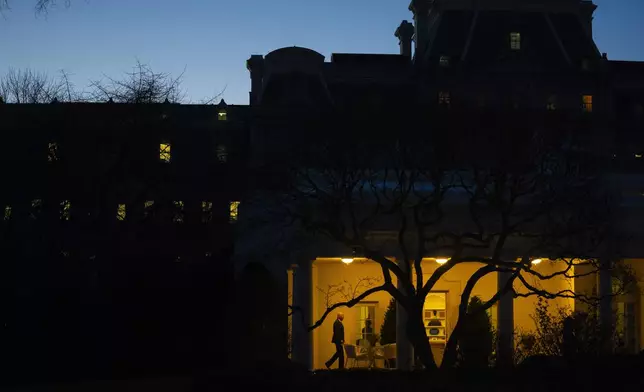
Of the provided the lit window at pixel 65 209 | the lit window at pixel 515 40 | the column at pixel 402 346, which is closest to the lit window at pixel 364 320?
the column at pixel 402 346

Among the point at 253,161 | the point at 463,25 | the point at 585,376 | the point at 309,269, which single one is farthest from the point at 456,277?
the point at 463,25

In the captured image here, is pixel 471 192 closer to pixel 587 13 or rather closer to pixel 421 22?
pixel 421 22

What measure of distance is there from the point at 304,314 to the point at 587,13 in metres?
40.3

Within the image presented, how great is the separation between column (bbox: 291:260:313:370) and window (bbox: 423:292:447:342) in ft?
18.3

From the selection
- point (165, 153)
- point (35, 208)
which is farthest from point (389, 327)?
point (35, 208)

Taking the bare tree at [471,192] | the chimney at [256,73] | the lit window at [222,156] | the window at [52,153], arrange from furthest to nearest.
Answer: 1. the chimney at [256,73]
2. the lit window at [222,156]
3. the window at [52,153]
4. the bare tree at [471,192]

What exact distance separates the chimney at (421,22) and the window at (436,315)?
90.3ft

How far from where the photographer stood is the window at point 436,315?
3081 cm

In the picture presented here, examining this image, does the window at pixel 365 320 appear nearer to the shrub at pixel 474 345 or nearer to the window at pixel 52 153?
the shrub at pixel 474 345

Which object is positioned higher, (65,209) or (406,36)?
(406,36)

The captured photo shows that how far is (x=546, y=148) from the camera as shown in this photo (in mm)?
22859

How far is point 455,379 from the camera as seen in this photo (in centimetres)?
1675

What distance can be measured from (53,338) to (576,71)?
1535 inches

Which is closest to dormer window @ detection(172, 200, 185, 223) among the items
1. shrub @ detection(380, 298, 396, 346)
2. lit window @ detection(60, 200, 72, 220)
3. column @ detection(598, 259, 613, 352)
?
lit window @ detection(60, 200, 72, 220)
